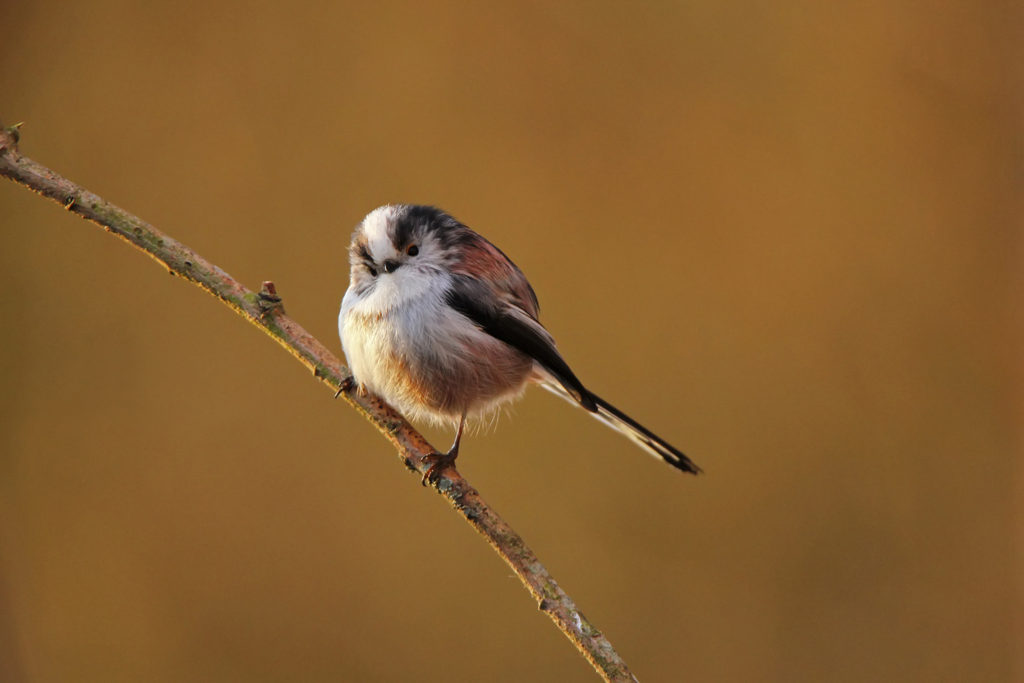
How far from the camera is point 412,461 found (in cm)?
100

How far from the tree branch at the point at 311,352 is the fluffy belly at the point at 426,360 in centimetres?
4

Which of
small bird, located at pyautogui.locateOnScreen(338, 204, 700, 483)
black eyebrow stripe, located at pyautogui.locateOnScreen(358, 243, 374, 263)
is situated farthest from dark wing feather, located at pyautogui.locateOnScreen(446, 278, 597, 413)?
black eyebrow stripe, located at pyautogui.locateOnScreen(358, 243, 374, 263)

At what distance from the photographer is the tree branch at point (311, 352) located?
82 centimetres

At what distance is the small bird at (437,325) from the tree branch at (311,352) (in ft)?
0.15

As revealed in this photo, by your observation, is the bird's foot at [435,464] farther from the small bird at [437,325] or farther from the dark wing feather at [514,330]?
the dark wing feather at [514,330]

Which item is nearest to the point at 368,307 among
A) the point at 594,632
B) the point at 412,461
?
the point at 412,461

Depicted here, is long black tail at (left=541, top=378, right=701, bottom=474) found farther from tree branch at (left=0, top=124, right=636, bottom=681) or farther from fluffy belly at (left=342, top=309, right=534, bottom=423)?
tree branch at (left=0, top=124, right=636, bottom=681)

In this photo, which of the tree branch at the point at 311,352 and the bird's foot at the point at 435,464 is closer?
the tree branch at the point at 311,352

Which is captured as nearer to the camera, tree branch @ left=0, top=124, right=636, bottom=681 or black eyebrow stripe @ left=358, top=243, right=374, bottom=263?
tree branch @ left=0, top=124, right=636, bottom=681

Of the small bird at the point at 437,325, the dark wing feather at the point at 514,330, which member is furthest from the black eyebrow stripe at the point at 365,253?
the dark wing feather at the point at 514,330

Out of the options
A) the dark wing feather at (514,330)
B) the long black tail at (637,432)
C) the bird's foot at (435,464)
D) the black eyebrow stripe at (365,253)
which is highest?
the black eyebrow stripe at (365,253)

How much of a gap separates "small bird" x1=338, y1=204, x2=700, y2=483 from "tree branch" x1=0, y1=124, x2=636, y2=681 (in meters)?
0.05

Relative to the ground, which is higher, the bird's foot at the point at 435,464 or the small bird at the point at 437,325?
the small bird at the point at 437,325

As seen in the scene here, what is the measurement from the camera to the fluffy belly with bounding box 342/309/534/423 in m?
1.04
